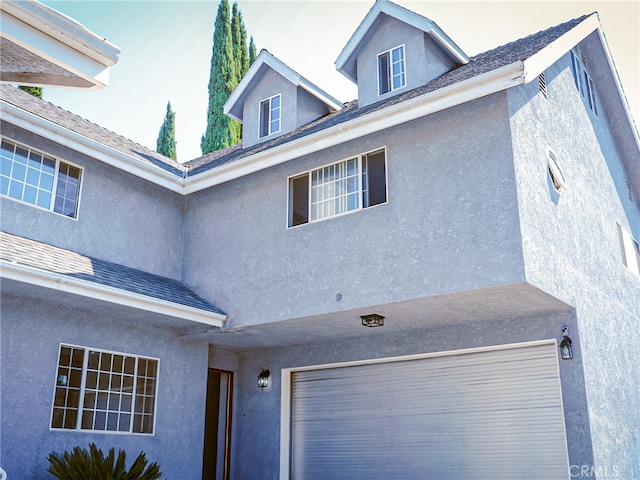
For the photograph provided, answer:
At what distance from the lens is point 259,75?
13.9 metres

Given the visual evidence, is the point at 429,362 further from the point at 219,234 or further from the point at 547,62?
the point at 547,62

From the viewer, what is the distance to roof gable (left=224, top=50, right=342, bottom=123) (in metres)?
13.3

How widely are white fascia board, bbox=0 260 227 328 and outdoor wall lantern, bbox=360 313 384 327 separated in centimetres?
260

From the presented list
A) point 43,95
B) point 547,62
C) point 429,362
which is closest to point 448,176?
point 547,62

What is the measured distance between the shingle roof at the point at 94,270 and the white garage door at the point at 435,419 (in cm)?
299

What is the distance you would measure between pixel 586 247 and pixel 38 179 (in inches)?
369

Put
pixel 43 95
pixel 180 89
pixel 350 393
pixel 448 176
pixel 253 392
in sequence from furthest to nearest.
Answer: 1. pixel 180 89
2. pixel 43 95
3. pixel 253 392
4. pixel 350 393
5. pixel 448 176

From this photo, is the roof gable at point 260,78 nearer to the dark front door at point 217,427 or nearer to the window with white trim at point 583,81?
the window with white trim at point 583,81

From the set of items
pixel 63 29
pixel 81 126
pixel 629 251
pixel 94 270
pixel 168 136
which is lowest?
pixel 94 270

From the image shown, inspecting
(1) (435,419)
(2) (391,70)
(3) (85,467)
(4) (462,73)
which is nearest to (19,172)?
(3) (85,467)

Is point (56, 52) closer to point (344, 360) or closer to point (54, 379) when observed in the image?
point (54, 379)

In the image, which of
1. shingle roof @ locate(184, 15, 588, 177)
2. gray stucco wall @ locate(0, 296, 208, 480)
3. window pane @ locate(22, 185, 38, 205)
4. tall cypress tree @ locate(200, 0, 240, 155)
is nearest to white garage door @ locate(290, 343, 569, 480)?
gray stucco wall @ locate(0, 296, 208, 480)

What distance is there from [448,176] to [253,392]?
6391 mm

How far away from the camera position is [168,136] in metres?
29.5
